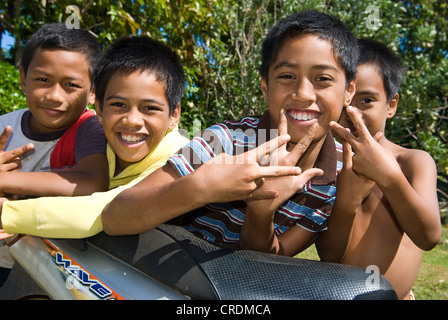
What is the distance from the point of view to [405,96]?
16.3 ft

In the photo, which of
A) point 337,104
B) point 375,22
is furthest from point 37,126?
point 375,22

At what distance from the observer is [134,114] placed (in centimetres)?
175

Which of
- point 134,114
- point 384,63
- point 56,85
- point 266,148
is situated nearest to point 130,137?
point 134,114

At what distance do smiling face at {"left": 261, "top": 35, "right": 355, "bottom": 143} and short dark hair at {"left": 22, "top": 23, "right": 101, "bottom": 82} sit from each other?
99 centimetres

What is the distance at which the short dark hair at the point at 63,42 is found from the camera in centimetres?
206

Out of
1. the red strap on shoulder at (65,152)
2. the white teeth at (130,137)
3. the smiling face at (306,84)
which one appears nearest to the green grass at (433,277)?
the smiling face at (306,84)

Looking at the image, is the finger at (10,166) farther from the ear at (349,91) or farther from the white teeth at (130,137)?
the ear at (349,91)

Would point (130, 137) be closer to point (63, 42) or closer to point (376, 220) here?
point (63, 42)

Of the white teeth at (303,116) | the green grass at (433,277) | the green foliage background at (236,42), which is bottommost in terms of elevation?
the green grass at (433,277)

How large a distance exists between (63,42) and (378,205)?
158 centimetres

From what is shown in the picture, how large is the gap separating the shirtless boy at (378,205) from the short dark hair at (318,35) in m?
0.23

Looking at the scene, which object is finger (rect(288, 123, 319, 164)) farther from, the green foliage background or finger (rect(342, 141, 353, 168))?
the green foliage background

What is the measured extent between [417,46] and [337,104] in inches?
191
